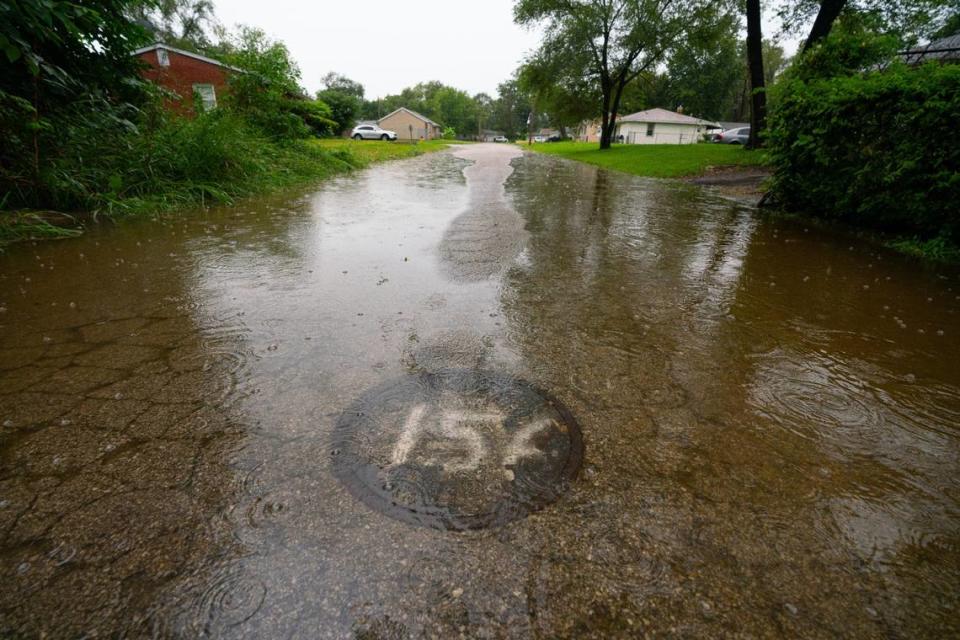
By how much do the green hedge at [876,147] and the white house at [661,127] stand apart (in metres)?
56.6

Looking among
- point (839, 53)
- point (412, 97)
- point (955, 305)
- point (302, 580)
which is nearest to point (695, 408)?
point (302, 580)

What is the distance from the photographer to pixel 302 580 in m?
1.30

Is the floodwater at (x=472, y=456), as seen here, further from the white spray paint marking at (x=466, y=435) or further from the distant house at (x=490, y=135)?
the distant house at (x=490, y=135)

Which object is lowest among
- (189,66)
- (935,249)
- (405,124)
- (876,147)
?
(935,249)

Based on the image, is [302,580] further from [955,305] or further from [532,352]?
[955,305]

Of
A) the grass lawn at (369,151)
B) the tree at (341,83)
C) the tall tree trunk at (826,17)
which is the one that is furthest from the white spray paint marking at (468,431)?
the tree at (341,83)

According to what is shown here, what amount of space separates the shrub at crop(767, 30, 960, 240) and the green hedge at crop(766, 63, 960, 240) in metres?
0.01

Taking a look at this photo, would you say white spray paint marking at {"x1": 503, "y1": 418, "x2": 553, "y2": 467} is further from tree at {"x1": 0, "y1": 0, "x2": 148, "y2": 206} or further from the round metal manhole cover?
tree at {"x1": 0, "y1": 0, "x2": 148, "y2": 206}

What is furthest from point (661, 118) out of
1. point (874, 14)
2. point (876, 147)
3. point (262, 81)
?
point (876, 147)

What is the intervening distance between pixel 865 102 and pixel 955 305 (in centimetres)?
381

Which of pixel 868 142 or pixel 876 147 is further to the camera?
pixel 868 142

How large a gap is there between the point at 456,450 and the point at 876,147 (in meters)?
7.51

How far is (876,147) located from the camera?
5719mm

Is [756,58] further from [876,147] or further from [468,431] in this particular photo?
[468,431]
